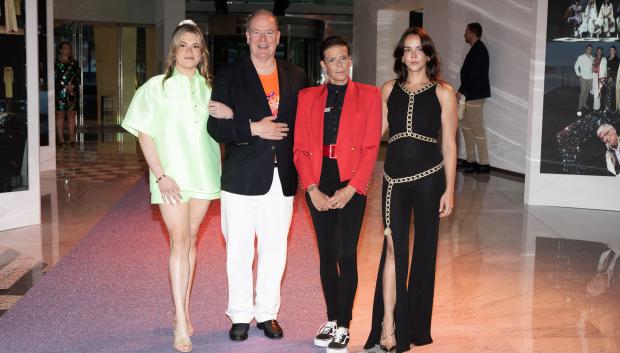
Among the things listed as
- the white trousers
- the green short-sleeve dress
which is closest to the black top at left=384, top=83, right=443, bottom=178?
the white trousers

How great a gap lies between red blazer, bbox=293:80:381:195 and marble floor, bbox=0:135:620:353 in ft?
2.97

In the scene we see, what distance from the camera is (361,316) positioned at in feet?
15.3

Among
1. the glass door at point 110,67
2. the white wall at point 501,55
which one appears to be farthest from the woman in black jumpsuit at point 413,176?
the glass door at point 110,67

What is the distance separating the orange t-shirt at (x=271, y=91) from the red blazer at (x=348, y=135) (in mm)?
162

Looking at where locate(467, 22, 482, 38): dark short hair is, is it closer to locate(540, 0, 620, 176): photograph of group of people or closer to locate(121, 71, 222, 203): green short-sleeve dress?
locate(540, 0, 620, 176): photograph of group of people

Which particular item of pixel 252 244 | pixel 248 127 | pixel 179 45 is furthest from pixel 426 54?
pixel 252 244

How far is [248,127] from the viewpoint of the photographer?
12.9 ft

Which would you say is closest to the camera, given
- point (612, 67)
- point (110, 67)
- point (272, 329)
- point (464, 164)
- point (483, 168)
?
point (272, 329)

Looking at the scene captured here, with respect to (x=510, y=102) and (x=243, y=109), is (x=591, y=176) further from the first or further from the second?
(x=243, y=109)

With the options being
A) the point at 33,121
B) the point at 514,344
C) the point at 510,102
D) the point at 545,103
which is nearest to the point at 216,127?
the point at 514,344

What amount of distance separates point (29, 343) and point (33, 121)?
10.6 feet

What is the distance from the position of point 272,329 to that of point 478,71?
717 centimetres

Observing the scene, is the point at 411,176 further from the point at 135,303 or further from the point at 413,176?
the point at 135,303

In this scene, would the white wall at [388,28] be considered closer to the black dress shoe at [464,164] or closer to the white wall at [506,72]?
the white wall at [506,72]
